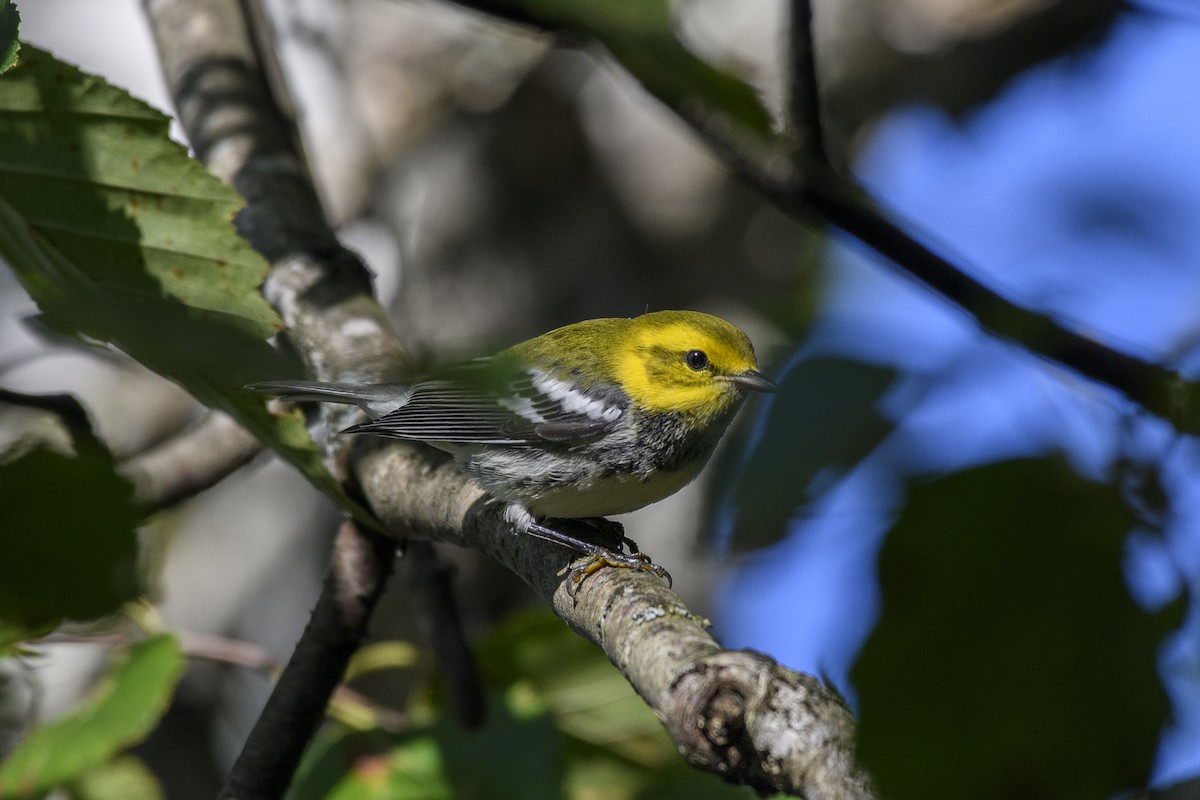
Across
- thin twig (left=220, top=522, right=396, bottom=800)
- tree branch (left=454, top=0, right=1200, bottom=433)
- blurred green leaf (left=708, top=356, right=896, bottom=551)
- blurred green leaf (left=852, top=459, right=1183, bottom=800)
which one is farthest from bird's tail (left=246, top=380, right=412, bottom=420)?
blurred green leaf (left=852, top=459, right=1183, bottom=800)

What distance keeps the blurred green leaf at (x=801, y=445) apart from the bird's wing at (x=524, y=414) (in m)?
1.69

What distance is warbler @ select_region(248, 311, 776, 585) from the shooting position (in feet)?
7.86

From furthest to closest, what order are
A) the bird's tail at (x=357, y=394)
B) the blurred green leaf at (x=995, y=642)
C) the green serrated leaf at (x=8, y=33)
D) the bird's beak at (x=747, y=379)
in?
the bird's beak at (x=747, y=379)
the bird's tail at (x=357, y=394)
the green serrated leaf at (x=8, y=33)
the blurred green leaf at (x=995, y=642)

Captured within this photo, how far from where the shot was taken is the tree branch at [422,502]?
0.96 m

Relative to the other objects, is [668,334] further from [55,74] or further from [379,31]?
[379,31]

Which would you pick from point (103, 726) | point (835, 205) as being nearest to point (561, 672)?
point (103, 726)

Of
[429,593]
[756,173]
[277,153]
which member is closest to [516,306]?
[277,153]

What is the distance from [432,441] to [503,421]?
0.22 meters

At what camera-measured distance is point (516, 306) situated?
5242 mm

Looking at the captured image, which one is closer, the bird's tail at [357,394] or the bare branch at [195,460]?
the bird's tail at [357,394]

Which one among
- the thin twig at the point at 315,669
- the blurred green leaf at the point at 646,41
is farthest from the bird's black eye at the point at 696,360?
the blurred green leaf at the point at 646,41

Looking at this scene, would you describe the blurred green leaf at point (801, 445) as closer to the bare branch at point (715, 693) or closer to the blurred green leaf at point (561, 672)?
the bare branch at point (715, 693)

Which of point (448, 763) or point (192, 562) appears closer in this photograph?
point (448, 763)

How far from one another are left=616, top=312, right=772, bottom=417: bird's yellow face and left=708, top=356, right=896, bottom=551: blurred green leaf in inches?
73.8
